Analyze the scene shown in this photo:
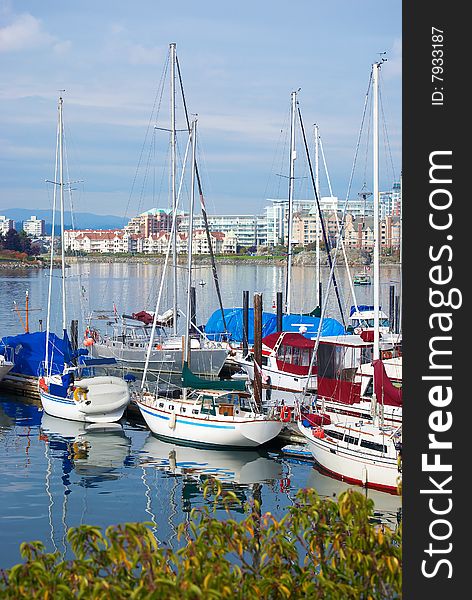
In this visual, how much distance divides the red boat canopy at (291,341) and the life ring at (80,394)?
7.03m

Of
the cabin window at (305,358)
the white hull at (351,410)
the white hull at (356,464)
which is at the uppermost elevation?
the cabin window at (305,358)

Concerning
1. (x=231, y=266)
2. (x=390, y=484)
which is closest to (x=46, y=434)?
(x=390, y=484)

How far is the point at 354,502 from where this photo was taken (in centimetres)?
774

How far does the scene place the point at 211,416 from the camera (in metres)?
25.6

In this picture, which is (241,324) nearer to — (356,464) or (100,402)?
(100,402)

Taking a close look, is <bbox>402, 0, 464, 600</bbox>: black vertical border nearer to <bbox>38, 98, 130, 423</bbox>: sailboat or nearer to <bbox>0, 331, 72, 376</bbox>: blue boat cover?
<bbox>38, 98, 130, 423</bbox>: sailboat

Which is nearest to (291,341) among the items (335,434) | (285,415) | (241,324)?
(285,415)

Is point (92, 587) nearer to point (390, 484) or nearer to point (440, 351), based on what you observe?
point (440, 351)

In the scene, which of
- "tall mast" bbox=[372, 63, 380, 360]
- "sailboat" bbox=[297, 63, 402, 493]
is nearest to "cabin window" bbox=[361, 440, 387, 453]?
"sailboat" bbox=[297, 63, 402, 493]

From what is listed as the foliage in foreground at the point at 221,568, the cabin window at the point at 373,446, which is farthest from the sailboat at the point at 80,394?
the foliage in foreground at the point at 221,568

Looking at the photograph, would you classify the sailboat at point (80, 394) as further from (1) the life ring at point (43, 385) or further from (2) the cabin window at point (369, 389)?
(2) the cabin window at point (369, 389)

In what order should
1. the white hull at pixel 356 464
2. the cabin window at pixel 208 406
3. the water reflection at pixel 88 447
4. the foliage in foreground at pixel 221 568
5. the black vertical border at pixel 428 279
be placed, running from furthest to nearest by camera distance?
the cabin window at pixel 208 406 < the water reflection at pixel 88 447 < the white hull at pixel 356 464 < the foliage in foreground at pixel 221 568 < the black vertical border at pixel 428 279

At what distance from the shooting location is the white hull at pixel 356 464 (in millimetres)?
20531

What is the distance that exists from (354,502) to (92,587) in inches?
94.8
